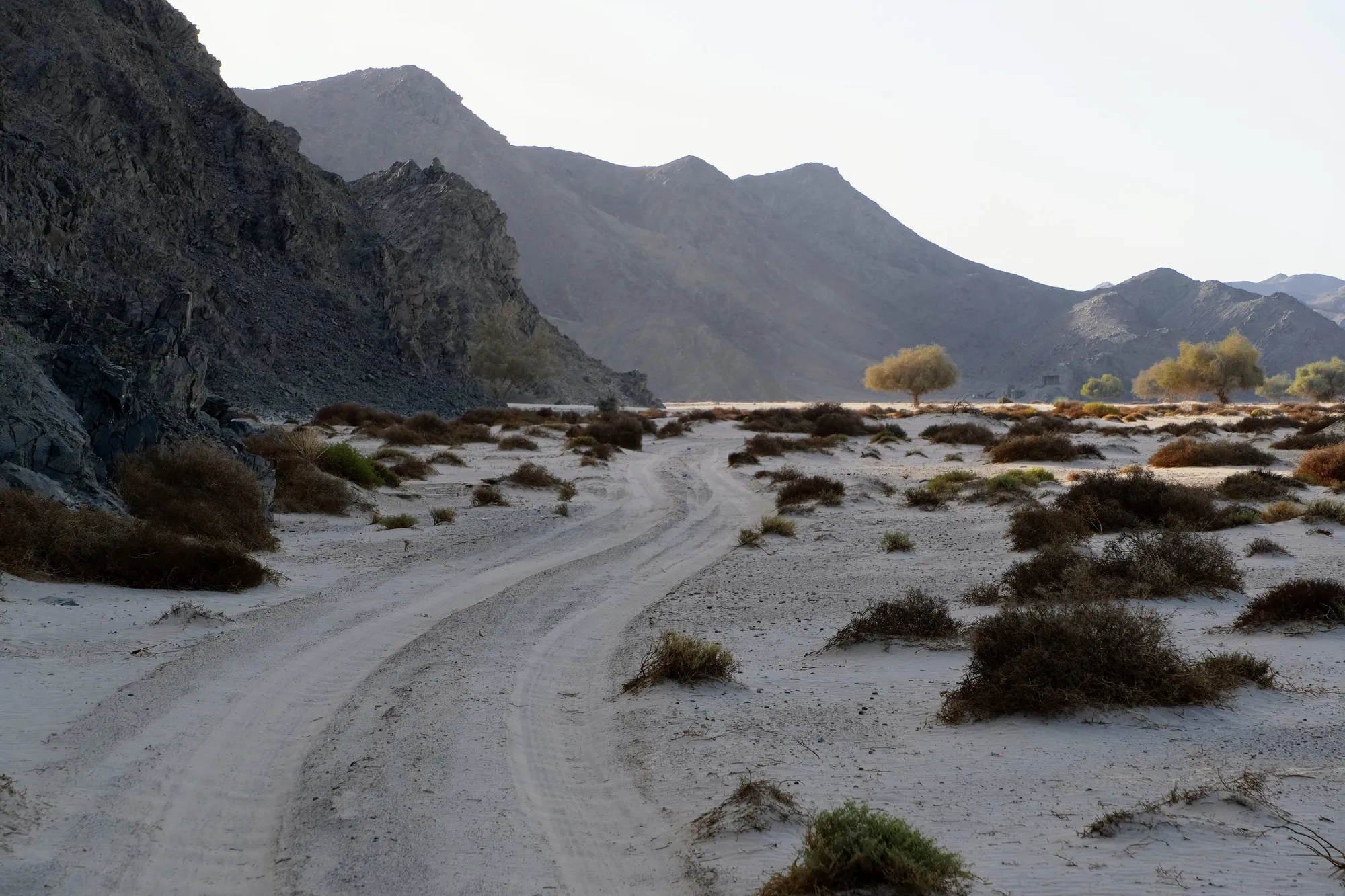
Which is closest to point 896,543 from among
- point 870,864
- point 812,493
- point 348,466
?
point 812,493

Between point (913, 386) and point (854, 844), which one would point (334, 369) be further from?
point (854, 844)

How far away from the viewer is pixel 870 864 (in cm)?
484

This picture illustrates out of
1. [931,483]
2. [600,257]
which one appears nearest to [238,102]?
[931,483]

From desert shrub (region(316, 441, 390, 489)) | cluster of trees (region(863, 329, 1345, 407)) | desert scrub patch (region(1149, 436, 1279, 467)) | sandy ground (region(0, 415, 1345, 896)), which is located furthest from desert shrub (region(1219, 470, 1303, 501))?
cluster of trees (region(863, 329, 1345, 407))

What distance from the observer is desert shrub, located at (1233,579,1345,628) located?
32.2 ft

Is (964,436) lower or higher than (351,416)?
lower

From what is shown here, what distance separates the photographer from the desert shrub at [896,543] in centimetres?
1636

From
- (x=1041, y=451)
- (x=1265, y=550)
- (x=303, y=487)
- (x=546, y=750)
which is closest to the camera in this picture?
(x=546, y=750)

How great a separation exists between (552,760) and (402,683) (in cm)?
224

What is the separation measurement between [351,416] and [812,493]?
29257 mm

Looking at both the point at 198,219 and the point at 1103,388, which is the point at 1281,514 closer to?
the point at 198,219

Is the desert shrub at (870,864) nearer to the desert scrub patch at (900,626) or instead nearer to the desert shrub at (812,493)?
the desert scrub patch at (900,626)

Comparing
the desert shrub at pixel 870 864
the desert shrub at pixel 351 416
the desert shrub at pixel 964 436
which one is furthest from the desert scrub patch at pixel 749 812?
the desert shrub at pixel 351 416

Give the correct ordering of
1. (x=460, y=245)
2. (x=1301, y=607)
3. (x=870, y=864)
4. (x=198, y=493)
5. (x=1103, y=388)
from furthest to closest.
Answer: (x=1103, y=388)
(x=460, y=245)
(x=198, y=493)
(x=1301, y=607)
(x=870, y=864)
